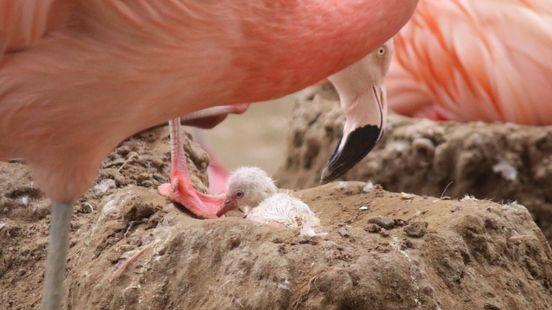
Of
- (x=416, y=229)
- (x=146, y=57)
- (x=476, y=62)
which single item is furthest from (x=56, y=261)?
(x=476, y=62)

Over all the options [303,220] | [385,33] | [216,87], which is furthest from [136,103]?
[303,220]

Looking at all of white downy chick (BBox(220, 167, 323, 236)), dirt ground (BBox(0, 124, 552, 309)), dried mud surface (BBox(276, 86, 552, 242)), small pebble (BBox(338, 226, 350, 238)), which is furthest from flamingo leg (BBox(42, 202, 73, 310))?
dried mud surface (BBox(276, 86, 552, 242))

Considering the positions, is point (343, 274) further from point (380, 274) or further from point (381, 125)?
point (381, 125)

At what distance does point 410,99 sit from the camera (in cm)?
470

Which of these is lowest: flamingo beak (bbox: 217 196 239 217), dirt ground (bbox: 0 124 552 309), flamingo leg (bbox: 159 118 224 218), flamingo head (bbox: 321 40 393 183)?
dirt ground (bbox: 0 124 552 309)

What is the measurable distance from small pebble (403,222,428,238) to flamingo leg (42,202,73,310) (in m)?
0.81

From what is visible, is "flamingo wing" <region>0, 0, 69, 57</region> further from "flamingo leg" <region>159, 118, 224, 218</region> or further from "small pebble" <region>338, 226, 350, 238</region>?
"flamingo leg" <region>159, 118, 224, 218</region>

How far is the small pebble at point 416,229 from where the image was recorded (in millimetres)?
2723

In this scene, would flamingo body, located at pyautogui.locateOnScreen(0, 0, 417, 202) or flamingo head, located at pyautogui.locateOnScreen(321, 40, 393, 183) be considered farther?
flamingo head, located at pyautogui.locateOnScreen(321, 40, 393, 183)

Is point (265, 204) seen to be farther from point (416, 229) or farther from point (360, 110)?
point (416, 229)

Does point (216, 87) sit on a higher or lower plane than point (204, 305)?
higher

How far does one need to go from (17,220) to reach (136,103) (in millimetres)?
1198

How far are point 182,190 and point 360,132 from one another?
0.55 meters

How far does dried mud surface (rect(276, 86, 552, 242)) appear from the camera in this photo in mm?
4238
